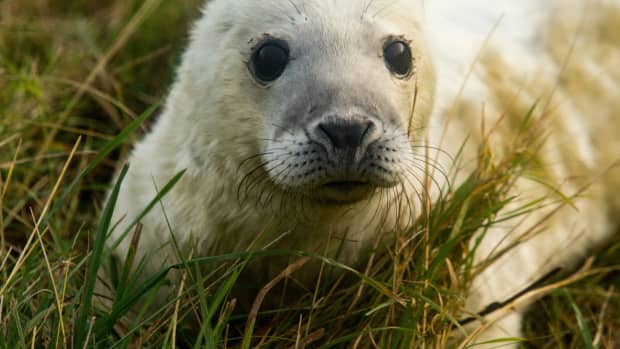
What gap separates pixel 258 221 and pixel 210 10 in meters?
0.87

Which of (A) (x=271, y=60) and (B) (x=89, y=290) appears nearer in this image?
(B) (x=89, y=290)

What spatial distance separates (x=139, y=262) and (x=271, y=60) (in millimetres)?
884

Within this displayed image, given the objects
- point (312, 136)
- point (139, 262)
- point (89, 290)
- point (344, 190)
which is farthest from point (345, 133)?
point (139, 262)

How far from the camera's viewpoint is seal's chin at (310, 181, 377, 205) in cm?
269

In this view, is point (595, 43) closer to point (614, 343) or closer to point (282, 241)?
point (614, 343)

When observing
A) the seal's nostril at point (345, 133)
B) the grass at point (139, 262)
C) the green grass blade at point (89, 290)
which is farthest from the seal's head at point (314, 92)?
the green grass blade at point (89, 290)

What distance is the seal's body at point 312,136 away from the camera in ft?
8.76

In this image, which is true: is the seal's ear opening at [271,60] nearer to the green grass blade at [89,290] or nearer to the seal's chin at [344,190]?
the seal's chin at [344,190]

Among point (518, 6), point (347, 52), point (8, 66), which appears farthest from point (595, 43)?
point (8, 66)

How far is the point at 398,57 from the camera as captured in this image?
9.81 feet

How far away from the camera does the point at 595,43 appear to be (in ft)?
14.8

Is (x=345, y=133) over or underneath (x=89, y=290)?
over

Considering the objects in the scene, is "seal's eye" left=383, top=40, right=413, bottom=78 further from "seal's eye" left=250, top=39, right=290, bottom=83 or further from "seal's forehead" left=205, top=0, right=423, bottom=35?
"seal's eye" left=250, top=39, right=290, bottom=83

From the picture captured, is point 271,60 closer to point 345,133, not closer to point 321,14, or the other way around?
point 321,14
